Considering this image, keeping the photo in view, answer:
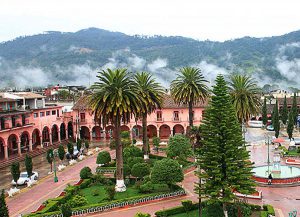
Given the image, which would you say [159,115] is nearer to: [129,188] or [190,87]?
[190,87]

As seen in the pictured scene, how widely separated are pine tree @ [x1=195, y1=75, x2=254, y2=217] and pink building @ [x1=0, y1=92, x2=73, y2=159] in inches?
1256

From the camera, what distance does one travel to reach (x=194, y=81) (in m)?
44.7

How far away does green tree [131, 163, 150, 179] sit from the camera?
33125 millimetres

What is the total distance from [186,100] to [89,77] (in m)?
130

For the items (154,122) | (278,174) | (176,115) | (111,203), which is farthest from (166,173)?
(154,122)

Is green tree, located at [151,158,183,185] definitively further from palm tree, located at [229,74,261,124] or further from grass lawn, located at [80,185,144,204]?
palm tree, located at [229,74,261,124]

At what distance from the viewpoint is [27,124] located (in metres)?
53.9

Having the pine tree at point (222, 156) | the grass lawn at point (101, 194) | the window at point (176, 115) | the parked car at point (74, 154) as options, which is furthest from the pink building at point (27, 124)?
the pine tree at point (222, 156)

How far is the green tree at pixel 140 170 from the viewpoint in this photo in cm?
3312

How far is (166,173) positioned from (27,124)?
30.8 meters

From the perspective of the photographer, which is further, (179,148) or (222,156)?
(179,148)

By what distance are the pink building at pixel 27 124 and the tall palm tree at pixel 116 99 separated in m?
21.9

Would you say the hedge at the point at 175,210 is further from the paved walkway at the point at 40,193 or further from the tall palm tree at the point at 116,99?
the paved walkway at the point at 40,193

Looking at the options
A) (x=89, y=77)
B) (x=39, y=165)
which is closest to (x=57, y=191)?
(x=39, y=165)
